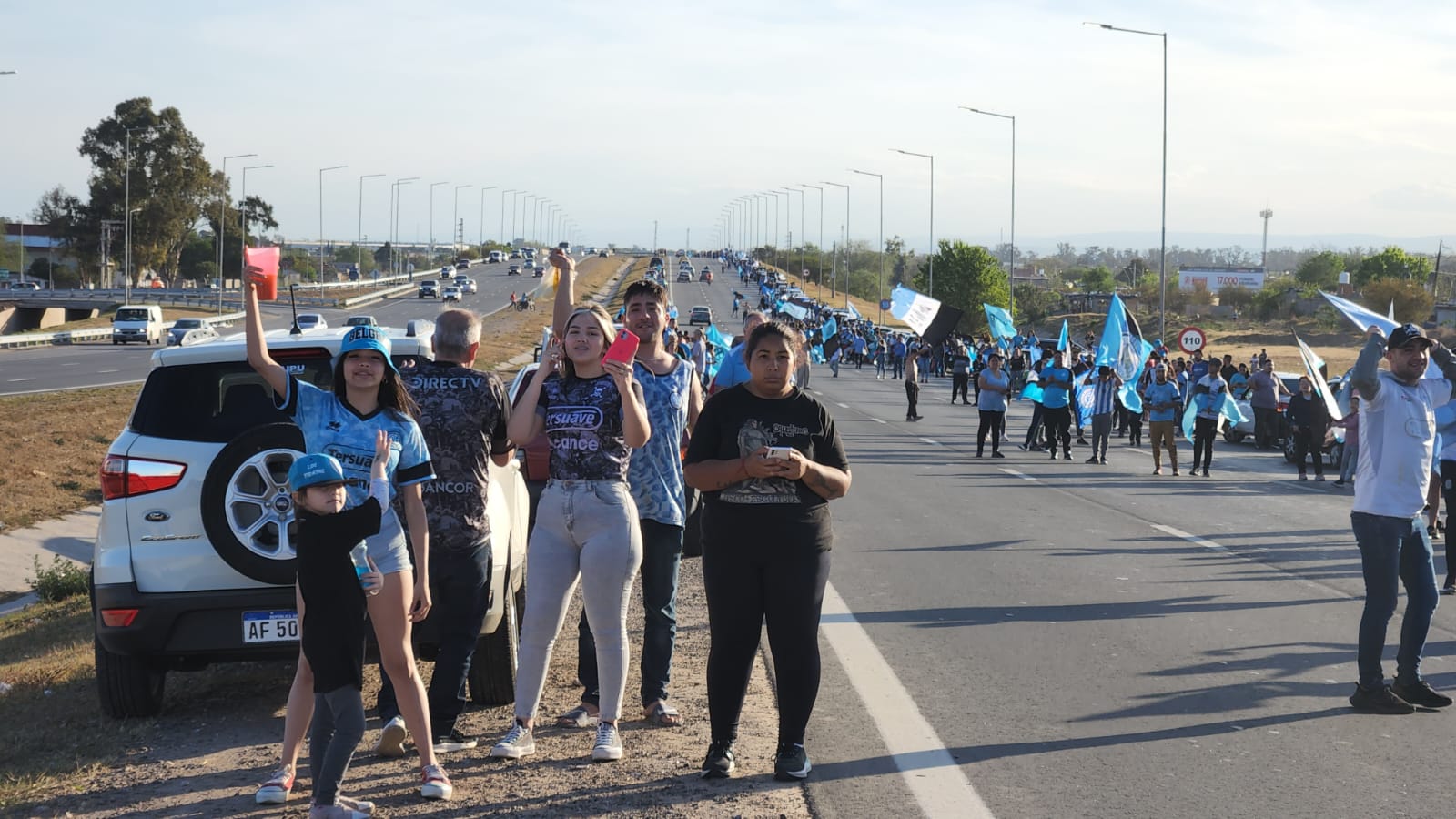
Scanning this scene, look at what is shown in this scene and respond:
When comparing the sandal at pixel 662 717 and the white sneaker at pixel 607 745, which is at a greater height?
the white sneaker at pixel 607 745

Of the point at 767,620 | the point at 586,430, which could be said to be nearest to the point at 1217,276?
the point at 767,620

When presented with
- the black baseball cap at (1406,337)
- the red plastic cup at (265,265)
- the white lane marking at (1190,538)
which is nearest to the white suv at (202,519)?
the red plastic cup at (265,265)

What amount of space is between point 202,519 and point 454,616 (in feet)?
3.72

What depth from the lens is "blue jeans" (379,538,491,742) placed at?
5984 millimetres

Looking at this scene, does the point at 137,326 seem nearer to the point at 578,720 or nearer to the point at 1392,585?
the point at 578,720

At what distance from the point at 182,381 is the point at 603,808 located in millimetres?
2651

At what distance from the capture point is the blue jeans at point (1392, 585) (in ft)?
23.5

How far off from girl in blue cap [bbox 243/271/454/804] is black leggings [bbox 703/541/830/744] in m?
1.08

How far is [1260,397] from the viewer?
25641 millimetres

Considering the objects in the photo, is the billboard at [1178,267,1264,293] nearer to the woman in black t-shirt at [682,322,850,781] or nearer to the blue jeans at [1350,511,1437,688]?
the blue jeans at [1350,511,1437,688]

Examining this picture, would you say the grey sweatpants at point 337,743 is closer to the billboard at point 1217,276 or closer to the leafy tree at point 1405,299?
the leafy tree at point 1405,299

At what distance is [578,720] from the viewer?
21.5 feet

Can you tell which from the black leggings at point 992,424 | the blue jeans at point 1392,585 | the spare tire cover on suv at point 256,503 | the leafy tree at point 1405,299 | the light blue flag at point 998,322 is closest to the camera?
the spare tire cover on suv at point 256,503

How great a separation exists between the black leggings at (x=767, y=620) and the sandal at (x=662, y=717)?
774 mm
